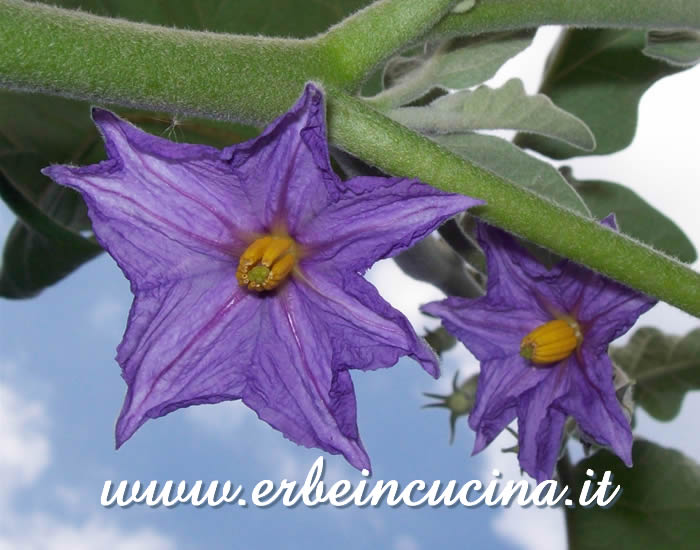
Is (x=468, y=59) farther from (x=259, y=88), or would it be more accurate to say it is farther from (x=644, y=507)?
(x=644, y=507)

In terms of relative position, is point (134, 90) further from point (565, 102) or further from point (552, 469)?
point (565, 102)

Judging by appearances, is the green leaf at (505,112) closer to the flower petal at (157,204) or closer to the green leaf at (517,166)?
the green leaf at (517,166)

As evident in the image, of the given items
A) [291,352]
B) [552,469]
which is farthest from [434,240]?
[291,352]

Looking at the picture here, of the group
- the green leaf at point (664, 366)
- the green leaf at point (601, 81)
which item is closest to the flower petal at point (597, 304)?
the green leaf at point (601, 81)

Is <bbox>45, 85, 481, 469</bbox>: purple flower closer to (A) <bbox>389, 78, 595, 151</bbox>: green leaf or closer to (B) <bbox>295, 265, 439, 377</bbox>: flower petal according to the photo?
(B) <bbox>295, 265, 439, 377</bbox>: flower petal

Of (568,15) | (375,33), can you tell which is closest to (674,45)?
(568,15)
